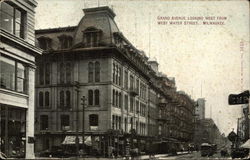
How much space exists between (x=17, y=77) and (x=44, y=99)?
64.8ft

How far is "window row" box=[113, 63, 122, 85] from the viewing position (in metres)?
42.1

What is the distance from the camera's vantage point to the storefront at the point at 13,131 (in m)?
22.0

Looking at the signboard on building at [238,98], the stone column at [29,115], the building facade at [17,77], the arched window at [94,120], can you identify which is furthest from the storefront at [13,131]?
the arched window at [94,120]

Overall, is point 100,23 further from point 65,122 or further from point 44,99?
point 65,122

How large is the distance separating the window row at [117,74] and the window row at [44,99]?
303 inches

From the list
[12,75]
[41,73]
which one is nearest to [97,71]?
[41,73]

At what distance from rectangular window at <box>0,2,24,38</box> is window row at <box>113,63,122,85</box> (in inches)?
723

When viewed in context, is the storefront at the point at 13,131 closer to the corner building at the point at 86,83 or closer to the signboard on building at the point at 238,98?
the signboard on building at the point at 238,98

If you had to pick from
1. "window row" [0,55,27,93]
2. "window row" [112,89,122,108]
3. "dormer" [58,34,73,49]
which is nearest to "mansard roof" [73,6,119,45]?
"dormer" [58,34,73,49]

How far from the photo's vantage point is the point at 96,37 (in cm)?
4228

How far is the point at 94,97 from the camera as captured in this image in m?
42.0

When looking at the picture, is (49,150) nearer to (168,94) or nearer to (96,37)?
(96,37)

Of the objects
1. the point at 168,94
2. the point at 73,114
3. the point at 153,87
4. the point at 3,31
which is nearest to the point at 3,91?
the point at 3,31

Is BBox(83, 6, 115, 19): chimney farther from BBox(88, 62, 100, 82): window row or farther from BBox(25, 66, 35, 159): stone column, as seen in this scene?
BBox(25, 66, 35, 159): stone column
